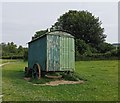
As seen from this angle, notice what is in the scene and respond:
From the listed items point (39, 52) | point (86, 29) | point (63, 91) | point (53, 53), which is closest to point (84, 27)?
point (86, 29)

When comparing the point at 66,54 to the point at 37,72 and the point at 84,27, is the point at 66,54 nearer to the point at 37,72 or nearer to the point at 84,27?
the point at 37,72

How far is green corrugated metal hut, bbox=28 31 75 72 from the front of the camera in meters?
23.7

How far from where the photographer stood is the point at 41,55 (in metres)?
24.9

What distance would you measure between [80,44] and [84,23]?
11.3 m

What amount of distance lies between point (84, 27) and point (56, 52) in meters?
59.8

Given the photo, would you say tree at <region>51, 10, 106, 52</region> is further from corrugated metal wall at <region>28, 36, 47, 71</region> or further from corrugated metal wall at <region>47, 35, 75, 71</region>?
corrugated metal wall at <region>47, 35, 75, 71</region>

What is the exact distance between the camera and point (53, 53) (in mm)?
23891

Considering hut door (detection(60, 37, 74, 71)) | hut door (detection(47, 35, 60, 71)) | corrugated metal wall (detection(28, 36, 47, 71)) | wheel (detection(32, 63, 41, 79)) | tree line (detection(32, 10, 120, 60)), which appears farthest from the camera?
tree line (detection(32, 10, 120, 60))

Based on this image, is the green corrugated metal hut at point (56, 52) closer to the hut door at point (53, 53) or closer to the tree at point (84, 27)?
the hut door at point (53, 53)

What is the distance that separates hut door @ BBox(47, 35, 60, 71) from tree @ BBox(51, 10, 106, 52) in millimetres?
57531

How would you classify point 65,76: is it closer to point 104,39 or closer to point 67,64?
point 67,64

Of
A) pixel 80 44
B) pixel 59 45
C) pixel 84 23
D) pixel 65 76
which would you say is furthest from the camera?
pixel 84 23

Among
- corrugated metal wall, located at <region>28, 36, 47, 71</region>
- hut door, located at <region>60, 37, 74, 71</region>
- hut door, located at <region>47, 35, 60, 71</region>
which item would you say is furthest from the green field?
corrugated metal wall, located at <region>28, 36, 47, 71</region>

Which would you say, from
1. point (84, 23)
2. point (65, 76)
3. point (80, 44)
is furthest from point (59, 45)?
point (84, 23)
